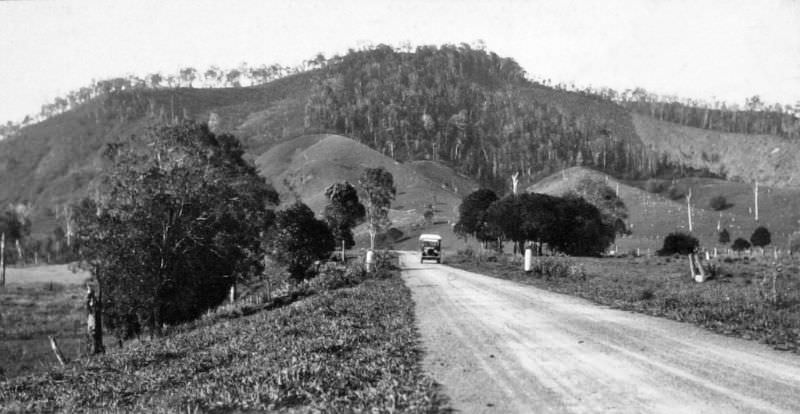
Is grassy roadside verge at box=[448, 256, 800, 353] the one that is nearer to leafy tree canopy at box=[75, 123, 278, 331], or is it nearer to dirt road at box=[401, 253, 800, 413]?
dirt road at box=[401, 253, 800, 413]

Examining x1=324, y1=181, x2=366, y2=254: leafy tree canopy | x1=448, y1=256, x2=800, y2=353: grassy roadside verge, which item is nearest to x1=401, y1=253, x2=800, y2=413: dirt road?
x1=448, y1=256, x2=800, y2=353: grassy roadside verge

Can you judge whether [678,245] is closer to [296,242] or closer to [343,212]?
[343,212]

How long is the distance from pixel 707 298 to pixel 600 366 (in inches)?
530

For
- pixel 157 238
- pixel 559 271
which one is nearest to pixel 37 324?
pixel 157 238

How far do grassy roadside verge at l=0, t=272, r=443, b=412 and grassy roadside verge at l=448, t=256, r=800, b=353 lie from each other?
23.9 ft

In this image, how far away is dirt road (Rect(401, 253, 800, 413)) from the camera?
8.20m

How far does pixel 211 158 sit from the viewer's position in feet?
165

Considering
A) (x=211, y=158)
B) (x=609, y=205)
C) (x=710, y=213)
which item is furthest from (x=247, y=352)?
(x=710, y=213)

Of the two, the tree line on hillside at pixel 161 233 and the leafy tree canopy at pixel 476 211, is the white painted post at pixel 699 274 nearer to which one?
the tree line on hillside at pixel 161 233

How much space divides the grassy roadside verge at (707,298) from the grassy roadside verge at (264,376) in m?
7.28

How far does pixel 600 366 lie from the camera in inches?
412

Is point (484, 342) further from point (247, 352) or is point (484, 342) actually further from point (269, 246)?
point (269, 246)

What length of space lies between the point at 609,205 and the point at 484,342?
113m

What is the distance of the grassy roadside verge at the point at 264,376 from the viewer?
8680 millimetres
